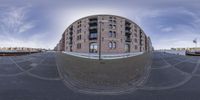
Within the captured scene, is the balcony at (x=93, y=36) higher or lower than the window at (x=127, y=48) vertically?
higher

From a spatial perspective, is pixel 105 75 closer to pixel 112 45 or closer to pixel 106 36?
pixel 112 45

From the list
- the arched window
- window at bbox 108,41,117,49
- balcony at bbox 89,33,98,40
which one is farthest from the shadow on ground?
window at bbox 108,41,117,49

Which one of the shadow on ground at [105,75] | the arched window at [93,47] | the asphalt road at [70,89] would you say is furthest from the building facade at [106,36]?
the asphalt road at [70,89]

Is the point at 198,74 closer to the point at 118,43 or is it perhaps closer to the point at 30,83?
the point at 118,43

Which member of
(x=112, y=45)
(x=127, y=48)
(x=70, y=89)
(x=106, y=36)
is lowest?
(x=70, y=89)

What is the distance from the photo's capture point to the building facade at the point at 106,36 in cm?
718

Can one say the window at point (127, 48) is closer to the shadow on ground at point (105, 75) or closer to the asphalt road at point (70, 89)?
the shadow on ground at point (105, 75)

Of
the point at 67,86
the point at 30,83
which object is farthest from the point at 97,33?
the point at 30,83

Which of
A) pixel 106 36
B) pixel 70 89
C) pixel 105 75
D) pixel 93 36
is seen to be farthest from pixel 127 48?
pixel 70 89

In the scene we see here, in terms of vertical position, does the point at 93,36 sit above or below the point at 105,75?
above

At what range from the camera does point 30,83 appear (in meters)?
7.69

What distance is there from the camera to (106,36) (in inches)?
281

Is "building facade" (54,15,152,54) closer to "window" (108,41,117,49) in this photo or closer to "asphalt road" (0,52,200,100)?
"window" (108,41,117,49)

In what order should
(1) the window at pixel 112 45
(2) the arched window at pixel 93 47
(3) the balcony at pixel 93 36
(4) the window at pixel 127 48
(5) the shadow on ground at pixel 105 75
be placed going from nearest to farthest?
(1) the window at pixel 112 45 < (5) the shadow on ground at pixel 105 75 < (4) the window at pixel 127 48 < (2) the arched window at pixel 93 47 < (3) the balcony at pixel 93 36
